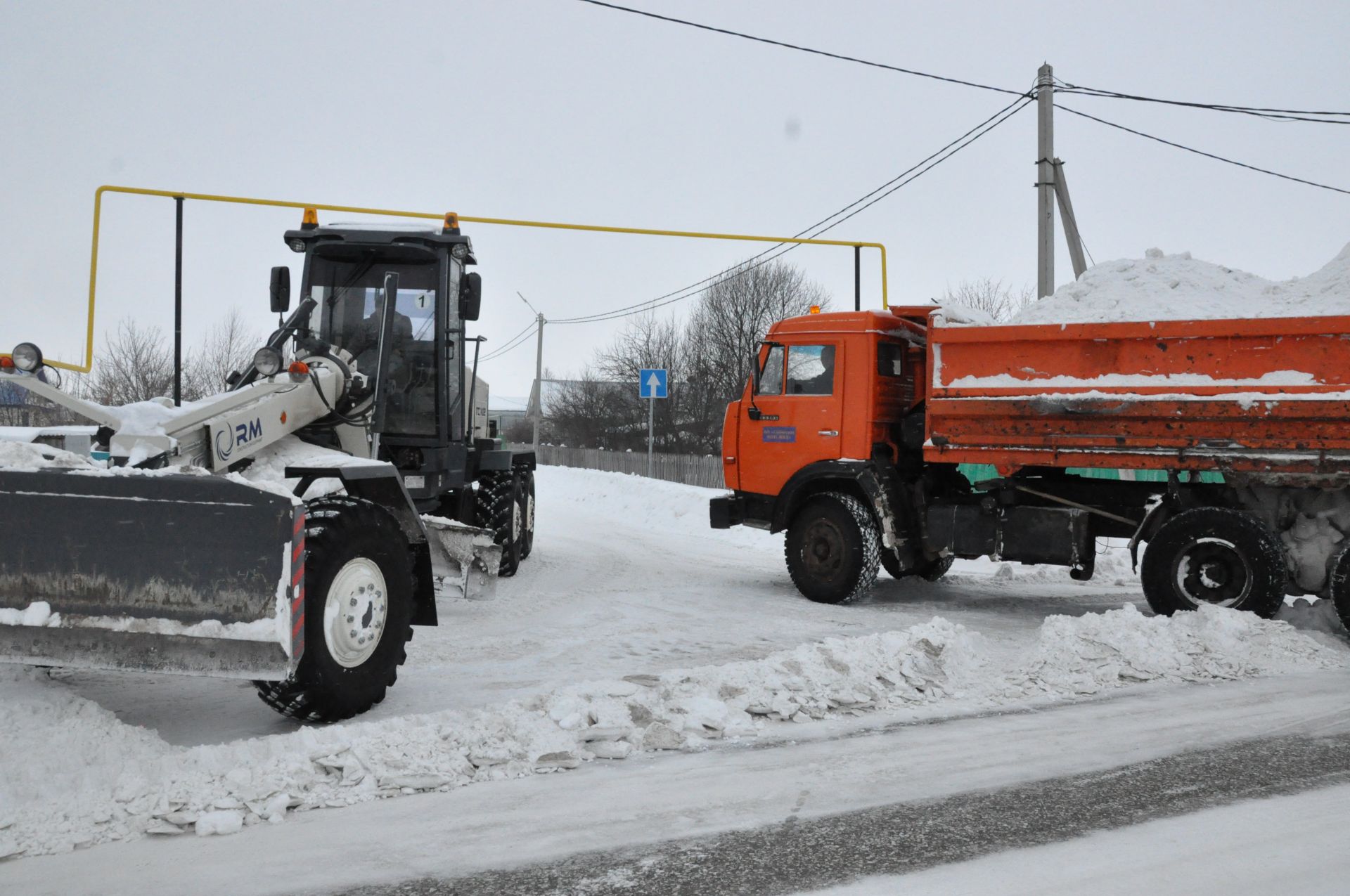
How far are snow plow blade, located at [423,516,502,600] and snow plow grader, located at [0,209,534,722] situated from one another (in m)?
0.01

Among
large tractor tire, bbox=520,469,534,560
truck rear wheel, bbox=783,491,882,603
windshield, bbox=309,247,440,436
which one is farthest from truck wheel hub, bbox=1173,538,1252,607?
large tractor tire, bbox=520,469,534,560

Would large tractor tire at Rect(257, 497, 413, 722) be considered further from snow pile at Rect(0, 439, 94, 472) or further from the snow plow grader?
snow pile at Rect(0, 439, 94, 472)

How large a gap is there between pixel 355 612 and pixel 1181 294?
7.11m

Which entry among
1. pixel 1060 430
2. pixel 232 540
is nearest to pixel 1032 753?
pixel 232 540

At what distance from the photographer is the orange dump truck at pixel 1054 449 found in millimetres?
8008

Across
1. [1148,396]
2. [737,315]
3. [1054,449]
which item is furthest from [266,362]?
[737,315]

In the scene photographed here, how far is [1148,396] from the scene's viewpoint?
842 cm

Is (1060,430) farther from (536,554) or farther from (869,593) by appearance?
(536,554)

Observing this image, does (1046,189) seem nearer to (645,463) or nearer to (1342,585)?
(1342,585)

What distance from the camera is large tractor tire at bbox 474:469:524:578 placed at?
11.1 meters

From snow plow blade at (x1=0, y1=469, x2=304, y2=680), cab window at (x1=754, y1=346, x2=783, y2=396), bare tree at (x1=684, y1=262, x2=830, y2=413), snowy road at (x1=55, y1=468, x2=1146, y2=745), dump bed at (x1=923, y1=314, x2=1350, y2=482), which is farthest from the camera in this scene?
bare tree at (x1=684, y1=262, x2=830, y2=413)

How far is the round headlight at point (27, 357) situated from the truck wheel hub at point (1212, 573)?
26.3ft

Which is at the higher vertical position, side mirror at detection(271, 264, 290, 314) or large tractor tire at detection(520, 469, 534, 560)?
side mirror at detection(271, 264, 290, 314)

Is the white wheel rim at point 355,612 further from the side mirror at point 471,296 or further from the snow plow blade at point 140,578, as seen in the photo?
the side mirror at point 471,296
